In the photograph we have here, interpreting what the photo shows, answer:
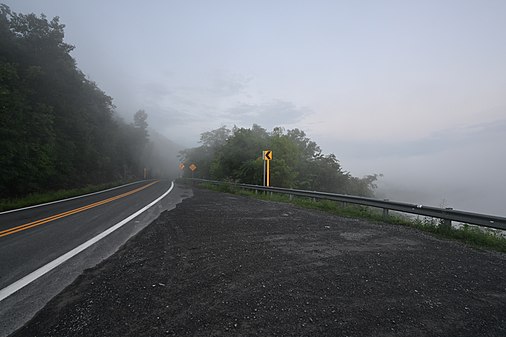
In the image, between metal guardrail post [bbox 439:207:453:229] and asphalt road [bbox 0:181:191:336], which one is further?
metal guardrail post [bbox 439:207:453:229]

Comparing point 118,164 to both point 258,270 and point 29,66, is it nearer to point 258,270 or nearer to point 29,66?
point 29,66

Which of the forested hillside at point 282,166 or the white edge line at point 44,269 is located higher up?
the forested hillside at point 282,166

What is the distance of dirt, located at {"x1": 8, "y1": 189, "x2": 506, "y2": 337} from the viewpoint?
225 cm

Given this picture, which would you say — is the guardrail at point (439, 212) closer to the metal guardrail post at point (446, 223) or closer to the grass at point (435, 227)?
the metal guardrail post at point (446, 223)

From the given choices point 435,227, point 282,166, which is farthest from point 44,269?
point 282,166

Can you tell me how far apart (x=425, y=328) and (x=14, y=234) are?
8445 mm

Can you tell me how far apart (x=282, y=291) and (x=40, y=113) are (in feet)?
89.8

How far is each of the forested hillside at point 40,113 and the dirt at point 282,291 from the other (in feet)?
66.8

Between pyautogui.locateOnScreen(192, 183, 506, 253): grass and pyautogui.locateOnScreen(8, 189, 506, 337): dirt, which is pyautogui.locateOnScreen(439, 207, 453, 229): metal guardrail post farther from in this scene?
pyautogui.locateOnScreen(8, 189, 506, 337): dirt

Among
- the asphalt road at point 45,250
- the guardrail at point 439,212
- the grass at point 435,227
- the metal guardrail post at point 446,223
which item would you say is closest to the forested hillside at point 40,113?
the asphalt road at point 45,250

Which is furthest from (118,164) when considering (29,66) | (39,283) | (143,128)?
(39,283)

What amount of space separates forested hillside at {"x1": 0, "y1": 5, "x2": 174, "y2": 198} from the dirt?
801 inches

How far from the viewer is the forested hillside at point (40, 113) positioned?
692 inches

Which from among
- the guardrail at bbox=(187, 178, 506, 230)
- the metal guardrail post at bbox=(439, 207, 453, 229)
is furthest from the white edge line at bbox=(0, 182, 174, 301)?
the metal guardrail post at bbox=(439, 207, 453, 229)
